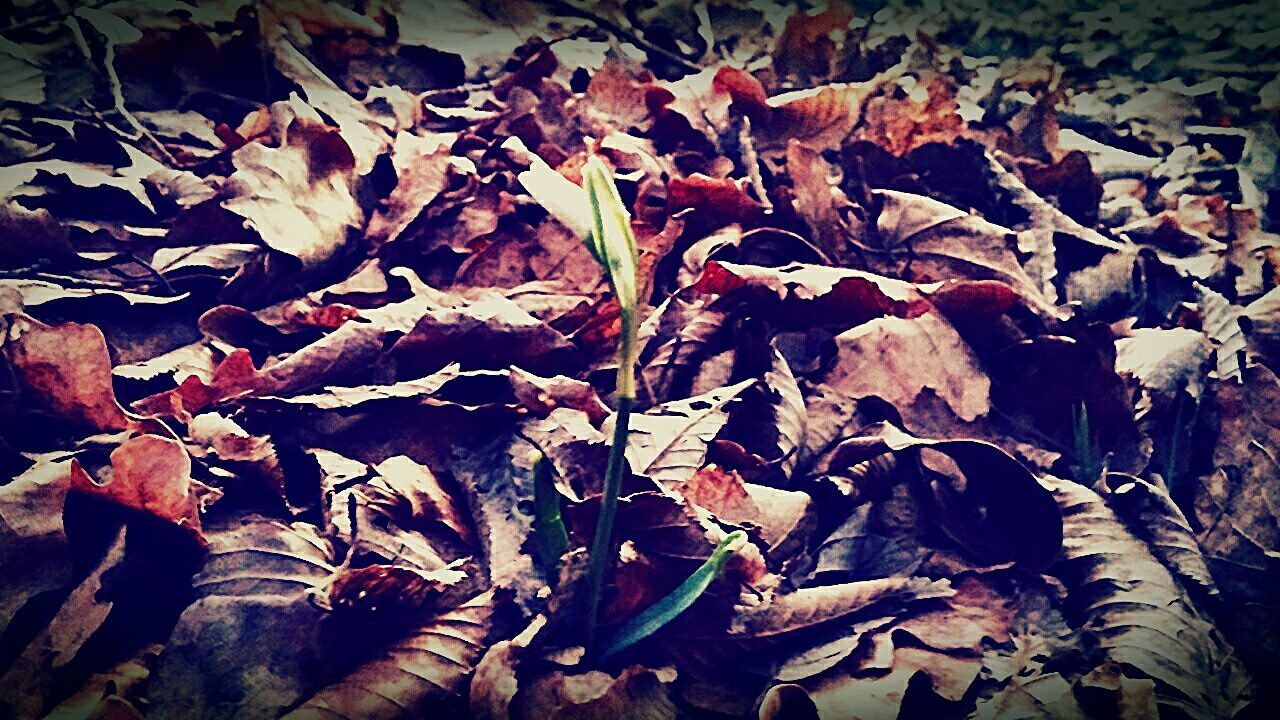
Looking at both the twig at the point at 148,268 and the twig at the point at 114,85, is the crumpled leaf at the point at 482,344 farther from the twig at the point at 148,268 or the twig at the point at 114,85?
the twig at the point at 114,85

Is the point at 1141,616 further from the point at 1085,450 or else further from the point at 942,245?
the point at 942,245

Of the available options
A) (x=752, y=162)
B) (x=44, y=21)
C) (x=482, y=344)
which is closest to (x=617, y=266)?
(x=482, y=344)

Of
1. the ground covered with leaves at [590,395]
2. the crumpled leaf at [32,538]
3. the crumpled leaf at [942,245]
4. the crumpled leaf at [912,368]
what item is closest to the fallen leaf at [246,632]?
the ground covered with leaves at [590,395]

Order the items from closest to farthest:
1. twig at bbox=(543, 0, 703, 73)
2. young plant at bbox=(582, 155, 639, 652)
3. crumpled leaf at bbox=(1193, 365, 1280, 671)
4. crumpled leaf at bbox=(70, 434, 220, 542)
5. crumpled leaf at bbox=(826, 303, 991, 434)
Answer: young plant at bbox=(582, 155, 639, 652) → crumpled leaf at bbox=(70, 434, 220, 542) → crumpled leaf at bbox=(1193, 365, 1280, 671) → crumpled leaf at bbox=(826, 303, 991, 434) → twig at bbox=(543, 0, 703, 73)

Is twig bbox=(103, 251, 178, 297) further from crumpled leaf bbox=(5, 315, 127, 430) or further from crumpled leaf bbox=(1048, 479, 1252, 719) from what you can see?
crumpled leaf bbox=(1048, 479, 1252, 719)

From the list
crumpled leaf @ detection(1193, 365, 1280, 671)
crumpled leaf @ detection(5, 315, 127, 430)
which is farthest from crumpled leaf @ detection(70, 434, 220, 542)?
crumpled leaf @ detection(1193, 365, 1280, 671)

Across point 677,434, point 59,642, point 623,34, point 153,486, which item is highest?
point 623,34
